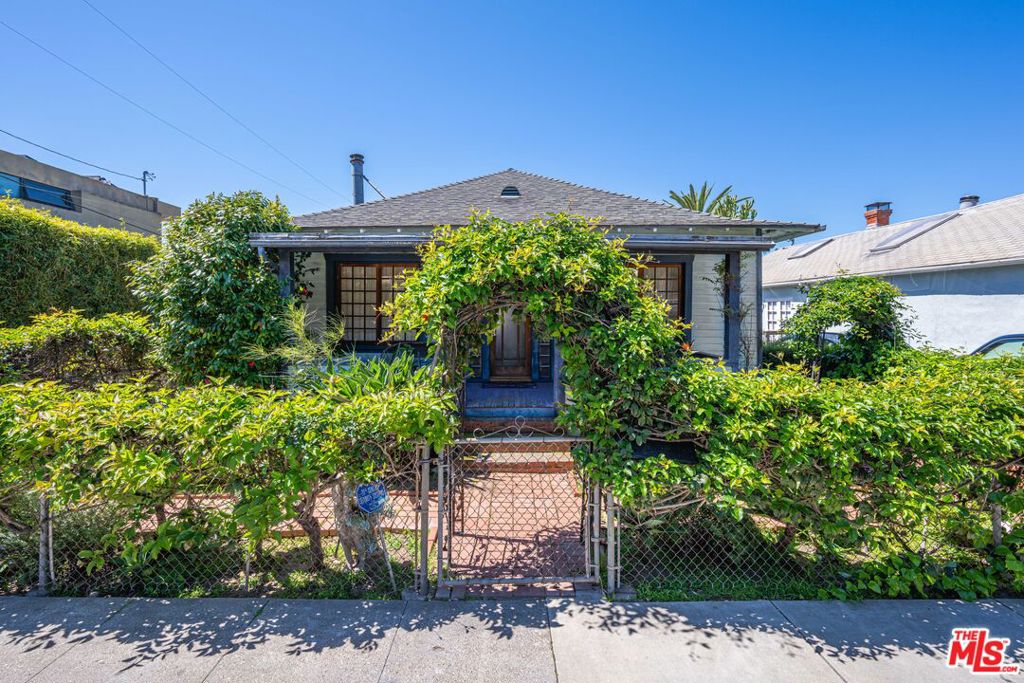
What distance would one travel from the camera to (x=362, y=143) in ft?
45.0

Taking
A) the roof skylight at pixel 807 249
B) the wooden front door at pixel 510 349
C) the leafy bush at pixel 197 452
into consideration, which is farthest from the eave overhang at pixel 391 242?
the roof skylight at pixel 807 249

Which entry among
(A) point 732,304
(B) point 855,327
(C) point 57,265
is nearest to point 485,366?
(A) point 732,304

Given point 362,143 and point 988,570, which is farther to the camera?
point 362,143

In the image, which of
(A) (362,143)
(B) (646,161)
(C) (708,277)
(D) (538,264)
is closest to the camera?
(D) (538,264)

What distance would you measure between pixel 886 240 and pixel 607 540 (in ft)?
50.8

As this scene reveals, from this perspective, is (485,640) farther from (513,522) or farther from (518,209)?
(518,209)

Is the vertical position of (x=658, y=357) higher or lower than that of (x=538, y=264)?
lower

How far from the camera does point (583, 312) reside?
344 centimetres

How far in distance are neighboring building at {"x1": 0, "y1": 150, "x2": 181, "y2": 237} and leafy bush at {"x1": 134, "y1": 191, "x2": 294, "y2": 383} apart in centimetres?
923

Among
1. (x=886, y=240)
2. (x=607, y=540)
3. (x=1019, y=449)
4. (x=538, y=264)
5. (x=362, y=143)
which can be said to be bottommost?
(x=607, y=540)

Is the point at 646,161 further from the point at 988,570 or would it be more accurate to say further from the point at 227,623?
the point at 227,623

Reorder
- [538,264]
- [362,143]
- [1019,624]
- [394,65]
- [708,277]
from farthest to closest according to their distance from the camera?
[362,143], [394,65], [708,277], [538,264], [1019,624]

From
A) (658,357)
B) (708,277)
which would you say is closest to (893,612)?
(658,357)

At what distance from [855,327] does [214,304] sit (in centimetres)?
1037
